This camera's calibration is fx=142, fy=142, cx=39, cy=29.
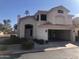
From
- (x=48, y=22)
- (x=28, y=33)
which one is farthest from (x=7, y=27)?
(x=48, y=22)

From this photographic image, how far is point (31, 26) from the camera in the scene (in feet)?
108

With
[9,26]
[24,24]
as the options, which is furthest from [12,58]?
[9,26]

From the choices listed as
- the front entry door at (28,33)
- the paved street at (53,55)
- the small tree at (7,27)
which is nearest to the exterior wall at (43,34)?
the front entry door at (28,33)

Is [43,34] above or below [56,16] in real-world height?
below

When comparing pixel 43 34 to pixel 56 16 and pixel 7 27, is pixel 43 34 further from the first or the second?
pixel 7 27

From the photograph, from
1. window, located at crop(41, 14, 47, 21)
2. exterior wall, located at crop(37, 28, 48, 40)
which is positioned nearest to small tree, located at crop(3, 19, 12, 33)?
window, located at crop(41, 14, 47, 21)

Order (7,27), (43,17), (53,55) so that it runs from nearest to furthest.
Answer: (53,55) < (43,17) < (7,27)

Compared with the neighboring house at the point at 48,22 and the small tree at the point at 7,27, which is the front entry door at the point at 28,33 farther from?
the small tree at the point at 7,27

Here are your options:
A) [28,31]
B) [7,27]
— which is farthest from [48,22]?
[7,27]

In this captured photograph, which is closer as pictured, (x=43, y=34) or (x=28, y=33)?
(x=43, y=34)

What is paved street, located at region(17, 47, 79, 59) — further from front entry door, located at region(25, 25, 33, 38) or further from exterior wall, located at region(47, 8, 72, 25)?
front entry door, located at region(25, 25, 33, 38)

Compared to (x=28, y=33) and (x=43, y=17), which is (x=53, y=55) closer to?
(x=43, y=17)

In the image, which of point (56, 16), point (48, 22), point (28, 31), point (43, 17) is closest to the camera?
point (48, 22)

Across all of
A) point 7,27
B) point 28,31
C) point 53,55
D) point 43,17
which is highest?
point 43,17
